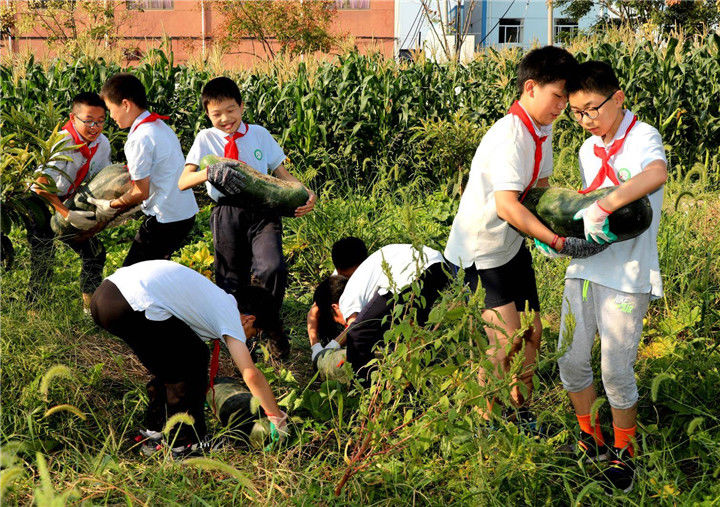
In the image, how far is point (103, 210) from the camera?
4.72 m

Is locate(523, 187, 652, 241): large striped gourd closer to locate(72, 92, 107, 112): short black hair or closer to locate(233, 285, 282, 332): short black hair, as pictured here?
locate(233, 285, 282, 332): short black hair

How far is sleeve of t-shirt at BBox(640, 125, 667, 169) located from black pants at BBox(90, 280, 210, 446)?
214 centimetres

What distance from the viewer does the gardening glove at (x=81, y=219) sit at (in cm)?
476

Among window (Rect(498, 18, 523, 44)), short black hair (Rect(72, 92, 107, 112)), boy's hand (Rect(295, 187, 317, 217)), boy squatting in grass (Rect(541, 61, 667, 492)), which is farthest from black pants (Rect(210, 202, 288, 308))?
window (Rect(498, 18, 523, 44))

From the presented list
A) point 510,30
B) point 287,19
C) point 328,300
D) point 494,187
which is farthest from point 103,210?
point 510,30

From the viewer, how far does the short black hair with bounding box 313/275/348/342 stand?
4.52 meters

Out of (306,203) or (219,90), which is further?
(306,203)

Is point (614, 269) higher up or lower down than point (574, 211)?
lower down

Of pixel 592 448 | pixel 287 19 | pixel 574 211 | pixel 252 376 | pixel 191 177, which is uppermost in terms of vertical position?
pixel 287 19

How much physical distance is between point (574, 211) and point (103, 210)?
3.05 metres

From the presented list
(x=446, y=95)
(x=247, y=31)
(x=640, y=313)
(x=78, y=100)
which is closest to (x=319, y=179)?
(x=446, y=95)

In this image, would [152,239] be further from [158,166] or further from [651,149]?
[651,149]

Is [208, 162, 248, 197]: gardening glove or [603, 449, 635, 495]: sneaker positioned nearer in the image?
[603, 449, 635, 495]: sneaker

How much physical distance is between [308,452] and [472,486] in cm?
89
